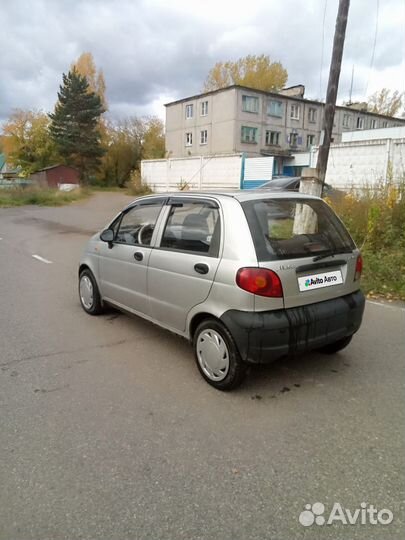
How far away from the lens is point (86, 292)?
5184 mm

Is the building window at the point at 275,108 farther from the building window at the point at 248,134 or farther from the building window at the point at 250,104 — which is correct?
the building window at the point at 248,134

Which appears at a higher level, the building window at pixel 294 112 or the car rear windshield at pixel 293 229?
the building window at pixel 294 112

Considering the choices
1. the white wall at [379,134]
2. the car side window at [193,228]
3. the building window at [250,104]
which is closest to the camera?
the car side window at [193,228]

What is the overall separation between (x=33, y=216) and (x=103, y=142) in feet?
114

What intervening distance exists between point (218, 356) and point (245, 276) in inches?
29.7

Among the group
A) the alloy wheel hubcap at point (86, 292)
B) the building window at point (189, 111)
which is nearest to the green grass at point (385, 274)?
the alloy wheel hubcap at point (86, 292)

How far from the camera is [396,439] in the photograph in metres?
2.62

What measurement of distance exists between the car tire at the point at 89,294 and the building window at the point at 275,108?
130 ft

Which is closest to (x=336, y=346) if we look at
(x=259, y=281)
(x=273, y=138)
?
(x=259, y=281)

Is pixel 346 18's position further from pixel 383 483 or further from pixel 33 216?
pixel 33 216

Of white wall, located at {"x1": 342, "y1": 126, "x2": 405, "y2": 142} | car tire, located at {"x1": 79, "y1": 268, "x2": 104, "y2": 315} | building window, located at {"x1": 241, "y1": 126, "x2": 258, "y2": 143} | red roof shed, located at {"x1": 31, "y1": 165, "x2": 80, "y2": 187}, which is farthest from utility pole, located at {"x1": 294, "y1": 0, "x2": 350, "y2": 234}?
red roof shed, located at {"x1": 31, "y1": 165, "x2": 80, "y2": 187}

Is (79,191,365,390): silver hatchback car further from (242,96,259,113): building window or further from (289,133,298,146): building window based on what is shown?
(289,133,298,146): building window

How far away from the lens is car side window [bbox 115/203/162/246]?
13.1ft

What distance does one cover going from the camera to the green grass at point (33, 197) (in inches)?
1018
